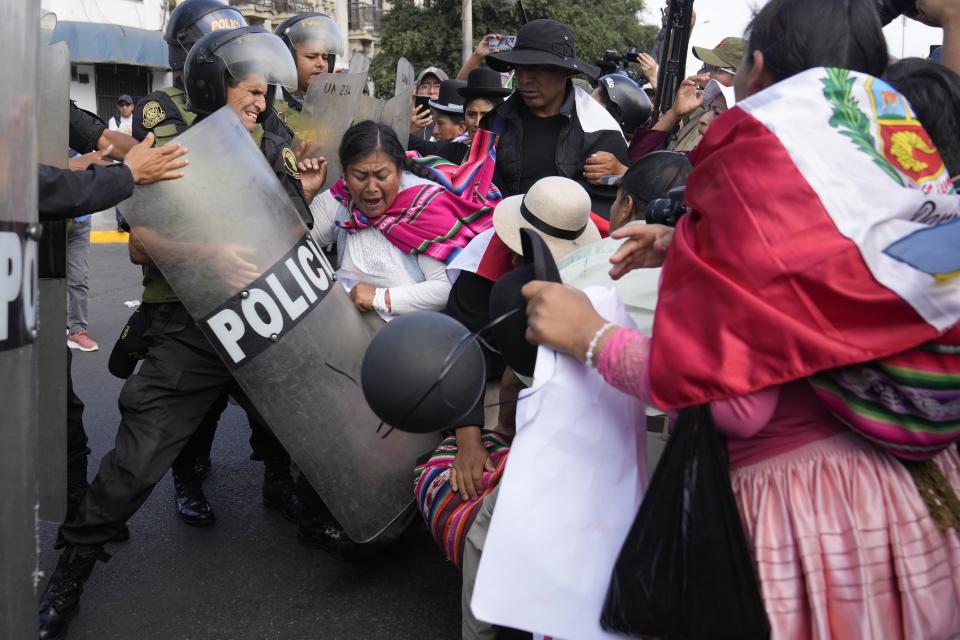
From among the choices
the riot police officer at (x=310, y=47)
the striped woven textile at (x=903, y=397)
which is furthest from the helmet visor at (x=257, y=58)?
the striped woven textile at (x=903, y=397)

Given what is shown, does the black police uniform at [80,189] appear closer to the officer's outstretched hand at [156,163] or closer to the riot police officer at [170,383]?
the officer's outstretched hand at [156,163]

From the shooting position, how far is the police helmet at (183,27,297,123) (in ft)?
9.80

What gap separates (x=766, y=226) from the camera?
4.11 ft

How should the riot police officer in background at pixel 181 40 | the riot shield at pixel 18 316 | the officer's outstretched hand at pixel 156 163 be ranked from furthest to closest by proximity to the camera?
1. the riot police officer in background at pixel 181 40
2. the officer's outstretched hand at pixel 156 163
3. the riot shield at pixel 18 316

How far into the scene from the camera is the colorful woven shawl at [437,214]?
3055 mm

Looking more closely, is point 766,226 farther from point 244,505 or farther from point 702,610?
point 244,505

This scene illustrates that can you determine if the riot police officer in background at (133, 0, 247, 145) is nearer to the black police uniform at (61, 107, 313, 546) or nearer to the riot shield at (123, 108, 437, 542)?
the black police uniform at (61, 107, 313, 546)

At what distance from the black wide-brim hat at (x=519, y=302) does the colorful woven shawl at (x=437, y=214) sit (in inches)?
56.4

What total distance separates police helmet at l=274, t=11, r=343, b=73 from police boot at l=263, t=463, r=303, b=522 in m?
2.10

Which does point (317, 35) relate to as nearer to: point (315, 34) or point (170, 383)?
point (315, 34)

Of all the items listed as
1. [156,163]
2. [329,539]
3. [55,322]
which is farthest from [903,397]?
[329,539]

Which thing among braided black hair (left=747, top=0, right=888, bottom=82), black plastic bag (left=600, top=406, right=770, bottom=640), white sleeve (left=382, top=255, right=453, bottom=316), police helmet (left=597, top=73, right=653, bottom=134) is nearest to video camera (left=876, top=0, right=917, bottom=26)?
braided black hair (left=747, top=0, right=888, bottom=82)

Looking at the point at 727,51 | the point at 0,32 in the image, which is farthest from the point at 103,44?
the point at 0,32

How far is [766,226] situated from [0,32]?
1.46m
